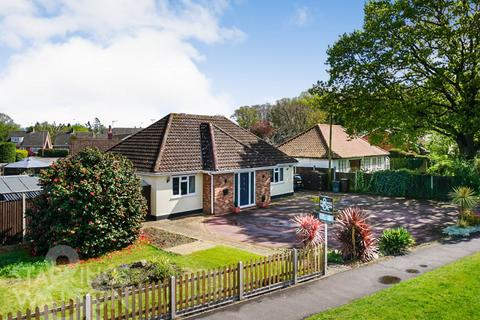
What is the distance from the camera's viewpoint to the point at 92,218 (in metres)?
14.4

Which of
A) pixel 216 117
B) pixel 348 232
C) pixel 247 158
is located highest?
pixel 216 117

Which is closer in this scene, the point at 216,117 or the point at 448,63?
the point at 448,63

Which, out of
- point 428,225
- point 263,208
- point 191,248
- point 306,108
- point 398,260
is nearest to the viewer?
point 398,260

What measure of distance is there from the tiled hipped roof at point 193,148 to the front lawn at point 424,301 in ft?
43.7

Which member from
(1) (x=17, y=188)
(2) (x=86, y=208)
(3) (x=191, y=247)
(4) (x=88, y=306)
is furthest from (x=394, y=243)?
(1) (x=17, y=188)

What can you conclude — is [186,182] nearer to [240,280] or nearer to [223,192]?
[223,192]

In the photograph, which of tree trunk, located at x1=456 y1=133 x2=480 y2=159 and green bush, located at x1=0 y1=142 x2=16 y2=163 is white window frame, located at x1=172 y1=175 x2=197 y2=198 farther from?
green bush, located at x1=0 y1=142 x2=16 y2=163

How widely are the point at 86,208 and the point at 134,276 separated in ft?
13.2

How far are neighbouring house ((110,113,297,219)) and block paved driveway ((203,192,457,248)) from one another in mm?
1315

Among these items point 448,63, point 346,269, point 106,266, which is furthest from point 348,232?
point 448,63

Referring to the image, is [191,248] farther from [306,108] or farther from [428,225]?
[306,108]

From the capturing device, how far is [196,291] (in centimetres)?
983

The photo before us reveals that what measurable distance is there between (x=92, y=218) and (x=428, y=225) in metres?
16.2

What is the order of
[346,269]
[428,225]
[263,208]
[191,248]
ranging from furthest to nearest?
[263,208] < [428,225] < [191,248] < [346,269]
